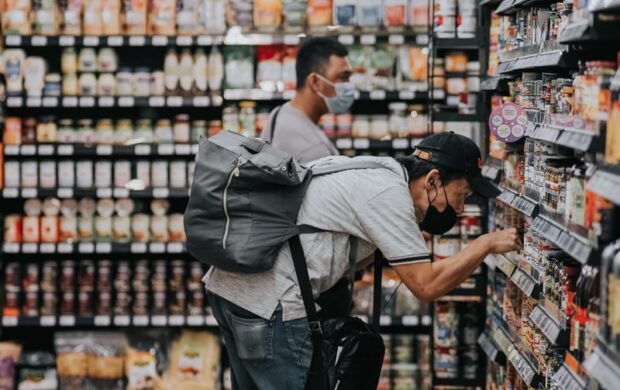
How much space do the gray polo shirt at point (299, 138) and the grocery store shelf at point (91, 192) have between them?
4.14 ft

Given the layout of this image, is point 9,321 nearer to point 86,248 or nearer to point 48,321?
point 48,321

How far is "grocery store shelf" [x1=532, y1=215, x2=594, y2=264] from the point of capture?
9.37ft

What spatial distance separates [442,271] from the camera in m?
3.40

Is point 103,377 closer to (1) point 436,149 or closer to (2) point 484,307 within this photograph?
(2) point 484,307

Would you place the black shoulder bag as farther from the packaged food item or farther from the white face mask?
the packaged food item

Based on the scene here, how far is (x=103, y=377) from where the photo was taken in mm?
6461

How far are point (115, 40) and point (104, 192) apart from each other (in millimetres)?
924

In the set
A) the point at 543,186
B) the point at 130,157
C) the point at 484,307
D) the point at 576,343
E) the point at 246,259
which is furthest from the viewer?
the point at 130,157

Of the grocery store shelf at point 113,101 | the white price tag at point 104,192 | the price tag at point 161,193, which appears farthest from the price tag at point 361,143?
the white price tag at point 104,192

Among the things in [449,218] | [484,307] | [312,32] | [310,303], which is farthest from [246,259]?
[312,32]

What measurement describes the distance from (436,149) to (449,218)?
0.25 meters

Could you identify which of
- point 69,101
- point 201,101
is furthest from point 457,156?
point 69,101

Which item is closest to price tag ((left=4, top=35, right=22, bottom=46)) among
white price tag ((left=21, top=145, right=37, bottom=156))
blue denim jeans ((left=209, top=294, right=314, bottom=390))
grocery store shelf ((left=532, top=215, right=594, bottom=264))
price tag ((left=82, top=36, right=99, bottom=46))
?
price tag ((left=82, top=36, right=99, bottom=46))

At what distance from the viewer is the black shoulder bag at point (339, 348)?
3.41 m
